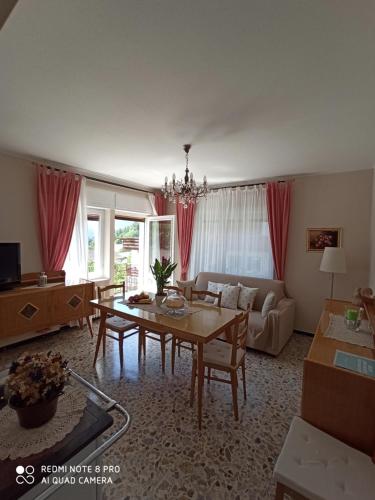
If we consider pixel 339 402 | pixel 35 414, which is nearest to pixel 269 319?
pixel 339 402

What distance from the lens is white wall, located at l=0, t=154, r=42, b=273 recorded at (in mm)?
3072

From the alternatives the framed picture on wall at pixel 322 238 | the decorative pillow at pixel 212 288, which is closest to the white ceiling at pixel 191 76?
the framed picture on wall at pixel 322 238

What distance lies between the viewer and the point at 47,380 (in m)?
0.91

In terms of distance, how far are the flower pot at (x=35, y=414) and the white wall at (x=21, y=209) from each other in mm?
2925

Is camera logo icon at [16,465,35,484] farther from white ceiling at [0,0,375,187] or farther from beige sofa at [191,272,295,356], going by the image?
→ beige sofa at [191,272,295,356]

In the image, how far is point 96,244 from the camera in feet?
14.4

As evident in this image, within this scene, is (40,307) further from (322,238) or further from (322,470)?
(322,238)

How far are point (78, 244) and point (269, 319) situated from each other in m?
3.14

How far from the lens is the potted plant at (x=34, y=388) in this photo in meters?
0.87

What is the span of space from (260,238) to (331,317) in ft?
6.74

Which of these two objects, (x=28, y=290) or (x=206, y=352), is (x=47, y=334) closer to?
(x=28, y=290)

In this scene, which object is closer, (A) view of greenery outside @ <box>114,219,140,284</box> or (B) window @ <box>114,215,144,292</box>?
(A) view of greenery outside @ <box>114,219,140,284</box>

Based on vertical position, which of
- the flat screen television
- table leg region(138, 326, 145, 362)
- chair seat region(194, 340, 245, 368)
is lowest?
table leg region(138, 326, 145, 362)

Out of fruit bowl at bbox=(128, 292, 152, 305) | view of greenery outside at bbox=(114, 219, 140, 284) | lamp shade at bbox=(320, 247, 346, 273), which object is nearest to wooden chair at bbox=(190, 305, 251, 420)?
fruit bowl at bbox=(128, 292, 152, 305)
